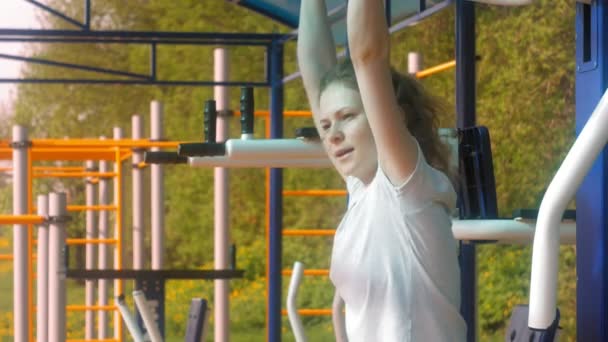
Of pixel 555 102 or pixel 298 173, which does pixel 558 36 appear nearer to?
pixel 555 102

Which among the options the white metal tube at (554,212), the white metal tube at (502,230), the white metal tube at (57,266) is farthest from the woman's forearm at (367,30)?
the white metal tube at (57,266)

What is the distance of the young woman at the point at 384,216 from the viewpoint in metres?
1.99

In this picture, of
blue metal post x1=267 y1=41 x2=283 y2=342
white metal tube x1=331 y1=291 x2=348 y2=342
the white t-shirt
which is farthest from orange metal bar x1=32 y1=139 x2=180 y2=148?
the white t-shirt

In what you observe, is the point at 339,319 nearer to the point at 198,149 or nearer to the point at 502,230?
the point at 198,149

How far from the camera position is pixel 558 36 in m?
12.2

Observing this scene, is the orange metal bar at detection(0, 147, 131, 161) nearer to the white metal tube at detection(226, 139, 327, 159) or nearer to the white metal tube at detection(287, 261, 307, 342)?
the white metal tube at detection(287, 261, 307, 342)

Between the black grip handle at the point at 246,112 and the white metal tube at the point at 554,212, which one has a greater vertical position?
the black grip handle at the point at 246,112

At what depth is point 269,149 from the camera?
2951 millimetres

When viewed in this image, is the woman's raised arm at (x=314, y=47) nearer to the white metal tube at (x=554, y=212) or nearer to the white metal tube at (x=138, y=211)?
the white metal tube at (x=554, y=212)

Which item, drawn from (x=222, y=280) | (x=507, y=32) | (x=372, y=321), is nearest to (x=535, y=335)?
A: (x=372, y=321)

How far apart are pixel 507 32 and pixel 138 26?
323 inches

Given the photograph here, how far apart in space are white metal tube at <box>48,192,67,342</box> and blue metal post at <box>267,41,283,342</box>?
1883mm

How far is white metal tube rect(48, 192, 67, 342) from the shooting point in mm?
5441

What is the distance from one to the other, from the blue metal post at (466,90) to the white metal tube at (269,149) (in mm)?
1749
